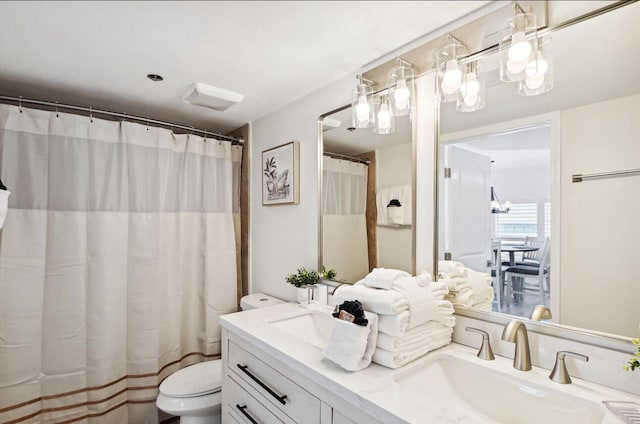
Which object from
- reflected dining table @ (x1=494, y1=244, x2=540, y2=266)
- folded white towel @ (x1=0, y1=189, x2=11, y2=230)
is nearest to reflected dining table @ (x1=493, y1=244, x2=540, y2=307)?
reflected dining table @ (x1=494, y1=244, x2=540, y2=266)

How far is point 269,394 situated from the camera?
1.25 m

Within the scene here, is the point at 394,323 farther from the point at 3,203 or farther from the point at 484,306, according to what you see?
the point at 3,203

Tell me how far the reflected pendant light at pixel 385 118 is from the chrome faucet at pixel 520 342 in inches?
37.3

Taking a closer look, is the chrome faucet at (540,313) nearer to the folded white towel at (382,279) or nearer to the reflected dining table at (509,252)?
the reflected dining table at (509,252)

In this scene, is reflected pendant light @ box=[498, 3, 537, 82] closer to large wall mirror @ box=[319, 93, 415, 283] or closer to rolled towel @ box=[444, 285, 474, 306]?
large wall mirror @ box=[319, 93, 415, 283]

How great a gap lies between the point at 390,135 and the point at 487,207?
56 cm

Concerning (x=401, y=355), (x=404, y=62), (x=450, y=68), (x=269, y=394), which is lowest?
(x=269, y=394)

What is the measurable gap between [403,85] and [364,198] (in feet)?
1.85

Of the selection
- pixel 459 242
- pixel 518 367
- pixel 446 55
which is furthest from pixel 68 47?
pixel 518 367

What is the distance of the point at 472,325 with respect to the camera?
1218 millimetres

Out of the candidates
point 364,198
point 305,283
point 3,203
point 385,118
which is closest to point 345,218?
point 364,198

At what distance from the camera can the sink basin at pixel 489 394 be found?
88 centimetres

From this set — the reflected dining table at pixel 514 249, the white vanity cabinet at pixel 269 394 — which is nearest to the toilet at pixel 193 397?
the white vanity cabinet at pixel 269 394

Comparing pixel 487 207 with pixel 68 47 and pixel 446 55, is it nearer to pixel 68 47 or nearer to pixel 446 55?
pixel 446 55
